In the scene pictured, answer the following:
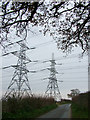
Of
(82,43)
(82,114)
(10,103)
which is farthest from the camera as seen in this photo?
(10,103)

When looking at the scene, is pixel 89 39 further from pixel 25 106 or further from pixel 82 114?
pixel 25 106

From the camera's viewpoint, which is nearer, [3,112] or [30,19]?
[30,19]

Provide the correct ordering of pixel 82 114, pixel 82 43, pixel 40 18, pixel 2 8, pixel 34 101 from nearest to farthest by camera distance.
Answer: pixel 82 114 → pixel 2 8 → pixel 40 18 → pixel 82 43 → pixel 34 101

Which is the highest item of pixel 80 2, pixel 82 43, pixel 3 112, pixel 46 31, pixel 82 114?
pixel 80 2

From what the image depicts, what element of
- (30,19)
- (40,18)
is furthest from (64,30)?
(30,19)

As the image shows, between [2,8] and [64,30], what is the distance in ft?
9.14

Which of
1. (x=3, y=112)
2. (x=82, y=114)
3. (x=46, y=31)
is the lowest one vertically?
(x=3, y=112)

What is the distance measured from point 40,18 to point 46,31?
692 mm

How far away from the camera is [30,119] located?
6762mm

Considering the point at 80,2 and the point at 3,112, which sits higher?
A: the point at 80,2

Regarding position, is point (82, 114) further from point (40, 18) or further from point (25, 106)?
point (25, 106)

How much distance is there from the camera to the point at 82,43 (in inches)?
268

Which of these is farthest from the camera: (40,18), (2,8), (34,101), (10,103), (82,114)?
(34,101)

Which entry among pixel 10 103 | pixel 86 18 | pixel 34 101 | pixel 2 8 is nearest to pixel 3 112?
pixel 10 103
